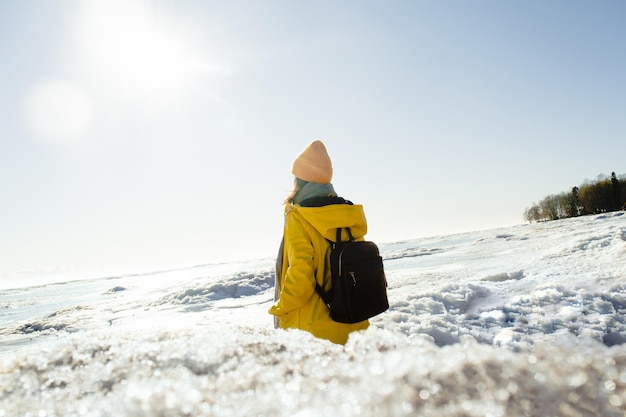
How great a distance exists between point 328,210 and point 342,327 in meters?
0.98

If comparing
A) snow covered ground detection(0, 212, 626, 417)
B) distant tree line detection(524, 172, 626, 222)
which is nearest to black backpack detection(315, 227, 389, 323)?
snow covered ground detection(0, 212, 626, 417)

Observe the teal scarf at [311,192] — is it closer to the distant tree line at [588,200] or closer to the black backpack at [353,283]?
the black backpack at [353,283]

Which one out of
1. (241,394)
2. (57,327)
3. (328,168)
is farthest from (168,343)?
(57,327)

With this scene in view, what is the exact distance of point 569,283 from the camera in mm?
5586

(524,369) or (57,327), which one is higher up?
(524,369)

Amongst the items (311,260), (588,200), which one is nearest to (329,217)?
(311,260)

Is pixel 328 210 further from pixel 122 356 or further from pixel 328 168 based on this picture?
pixel 122 356

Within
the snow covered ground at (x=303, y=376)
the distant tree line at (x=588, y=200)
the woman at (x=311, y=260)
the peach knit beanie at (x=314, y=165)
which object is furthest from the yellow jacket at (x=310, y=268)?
the distant tree line at (x=588, y=200)

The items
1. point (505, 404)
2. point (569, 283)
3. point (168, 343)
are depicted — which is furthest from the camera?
point (569, 283)

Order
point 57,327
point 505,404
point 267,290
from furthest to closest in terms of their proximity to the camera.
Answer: point 267,290, point 57,327, point 505,404

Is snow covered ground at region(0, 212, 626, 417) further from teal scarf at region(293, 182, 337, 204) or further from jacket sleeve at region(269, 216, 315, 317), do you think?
teal scarf at region(293, 182, 337, 204)

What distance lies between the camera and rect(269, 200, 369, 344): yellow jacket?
2857 millimetres

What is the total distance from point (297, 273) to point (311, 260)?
18cm

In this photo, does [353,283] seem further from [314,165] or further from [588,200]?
[588,200]
